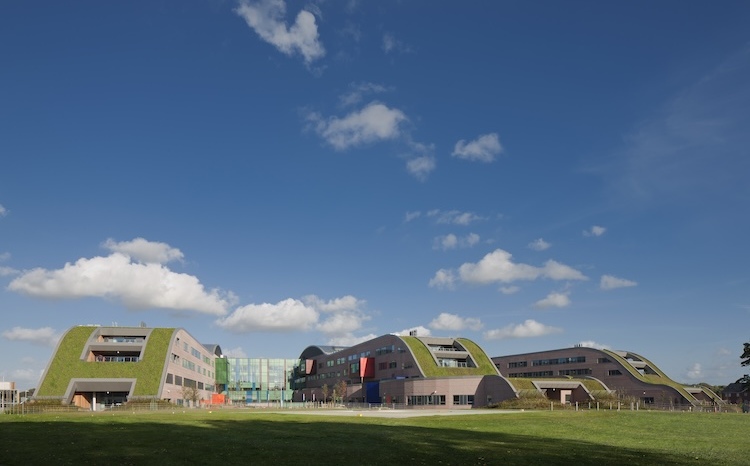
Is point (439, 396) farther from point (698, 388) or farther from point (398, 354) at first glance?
point (698, 388)

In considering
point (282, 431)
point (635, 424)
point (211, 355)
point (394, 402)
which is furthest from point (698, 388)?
point (282, 431)

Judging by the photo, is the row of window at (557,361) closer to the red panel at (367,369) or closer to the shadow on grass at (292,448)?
the red panel at (367,369)

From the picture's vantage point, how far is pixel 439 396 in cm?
11394

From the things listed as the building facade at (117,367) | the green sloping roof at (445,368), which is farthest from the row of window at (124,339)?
the green sloping roof at (445,368)

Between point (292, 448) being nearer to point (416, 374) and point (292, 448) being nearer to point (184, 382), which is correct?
point (416, 374)

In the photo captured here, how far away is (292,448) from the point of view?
29312 mm

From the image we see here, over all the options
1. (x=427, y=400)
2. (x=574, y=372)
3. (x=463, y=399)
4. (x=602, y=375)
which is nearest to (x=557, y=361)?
(x=574, y=372)

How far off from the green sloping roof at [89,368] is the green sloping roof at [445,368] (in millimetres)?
50513

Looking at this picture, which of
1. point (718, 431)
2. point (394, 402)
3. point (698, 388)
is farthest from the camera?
point (698, 388)

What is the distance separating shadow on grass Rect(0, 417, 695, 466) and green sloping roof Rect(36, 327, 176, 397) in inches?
2827

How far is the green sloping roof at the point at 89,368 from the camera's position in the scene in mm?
104062

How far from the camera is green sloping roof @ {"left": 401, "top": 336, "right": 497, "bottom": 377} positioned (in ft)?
411

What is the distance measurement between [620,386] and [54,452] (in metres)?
142

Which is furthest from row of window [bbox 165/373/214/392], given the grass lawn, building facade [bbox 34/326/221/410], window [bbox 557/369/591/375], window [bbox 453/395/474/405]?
window [bbox 557/369/591/375]
